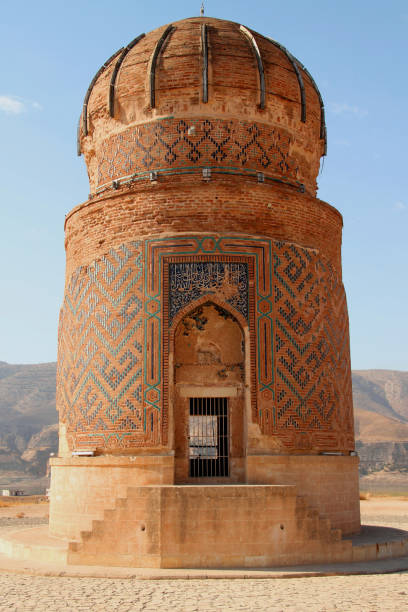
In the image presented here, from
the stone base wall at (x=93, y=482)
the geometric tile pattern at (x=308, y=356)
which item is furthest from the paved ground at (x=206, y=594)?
the geometric tile pattern at (x=308, y=356)

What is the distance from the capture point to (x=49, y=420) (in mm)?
91500

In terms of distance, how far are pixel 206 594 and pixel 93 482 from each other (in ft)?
11.7

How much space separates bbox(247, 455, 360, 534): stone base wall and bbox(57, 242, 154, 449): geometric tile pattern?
184cm

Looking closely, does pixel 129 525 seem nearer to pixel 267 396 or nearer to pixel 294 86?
pixel 267 396

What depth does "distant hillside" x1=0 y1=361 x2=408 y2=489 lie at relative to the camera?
6091 centimetres

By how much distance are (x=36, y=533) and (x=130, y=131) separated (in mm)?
7300

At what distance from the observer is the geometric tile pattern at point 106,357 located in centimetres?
1061

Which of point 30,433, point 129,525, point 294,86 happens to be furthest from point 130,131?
point 30,433

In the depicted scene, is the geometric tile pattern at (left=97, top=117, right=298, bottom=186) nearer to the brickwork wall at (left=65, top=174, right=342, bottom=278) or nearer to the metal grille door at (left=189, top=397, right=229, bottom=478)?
the brickwork wall at (left=65, top=174, right=342, bottom=278)

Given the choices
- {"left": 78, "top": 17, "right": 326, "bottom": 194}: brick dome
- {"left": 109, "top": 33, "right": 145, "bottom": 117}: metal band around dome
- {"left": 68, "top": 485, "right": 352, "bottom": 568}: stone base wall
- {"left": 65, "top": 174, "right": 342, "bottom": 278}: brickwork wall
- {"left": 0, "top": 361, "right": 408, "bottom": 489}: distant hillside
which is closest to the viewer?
{"left": 68, "top": 485, "right": 352, "bottom": 568}: stone base wall

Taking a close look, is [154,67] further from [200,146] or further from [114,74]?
[200,146]

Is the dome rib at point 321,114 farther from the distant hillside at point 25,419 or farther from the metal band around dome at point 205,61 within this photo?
the distant hillside at point 25,419

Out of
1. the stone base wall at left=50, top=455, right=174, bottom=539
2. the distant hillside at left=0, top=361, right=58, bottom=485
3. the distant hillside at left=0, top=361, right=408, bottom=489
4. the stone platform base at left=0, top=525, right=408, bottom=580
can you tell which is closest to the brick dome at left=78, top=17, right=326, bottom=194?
the stone base wall at left=50, top=455, right=174, bottom=539

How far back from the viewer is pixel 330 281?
39.9 feet
